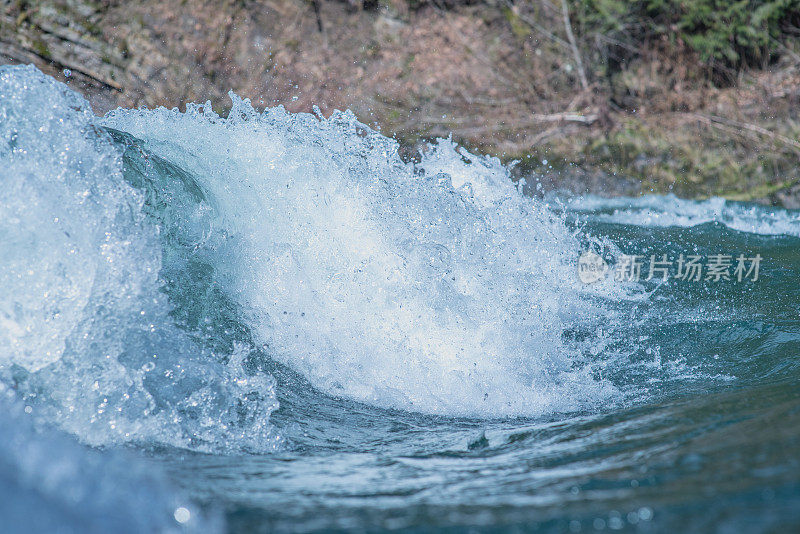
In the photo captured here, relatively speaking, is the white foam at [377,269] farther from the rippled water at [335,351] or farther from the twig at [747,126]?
the twig at [747,126]

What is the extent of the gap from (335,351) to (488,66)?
8.59 meters

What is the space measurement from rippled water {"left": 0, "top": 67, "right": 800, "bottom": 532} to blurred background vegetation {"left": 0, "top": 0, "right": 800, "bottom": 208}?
517cm

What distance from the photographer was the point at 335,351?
3.39 metres

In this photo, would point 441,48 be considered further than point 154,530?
Yes

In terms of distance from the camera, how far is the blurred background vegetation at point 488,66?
9859 mm

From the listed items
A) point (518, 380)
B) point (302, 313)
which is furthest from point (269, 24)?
point (518, 380)

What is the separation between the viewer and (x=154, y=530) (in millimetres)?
1437

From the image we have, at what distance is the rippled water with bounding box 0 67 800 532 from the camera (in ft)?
5.23

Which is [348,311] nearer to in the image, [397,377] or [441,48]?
[397,377]

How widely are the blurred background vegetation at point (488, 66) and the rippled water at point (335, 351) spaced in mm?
5167

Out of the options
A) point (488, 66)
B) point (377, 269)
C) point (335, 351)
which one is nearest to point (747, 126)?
point (488, 66)

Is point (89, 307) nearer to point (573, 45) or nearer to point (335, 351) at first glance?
point (335, 351)

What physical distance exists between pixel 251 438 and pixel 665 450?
52.8 inches

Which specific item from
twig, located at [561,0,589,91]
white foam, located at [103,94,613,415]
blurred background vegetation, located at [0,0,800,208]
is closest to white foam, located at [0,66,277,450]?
white foam, located at [103,94,613,415]
